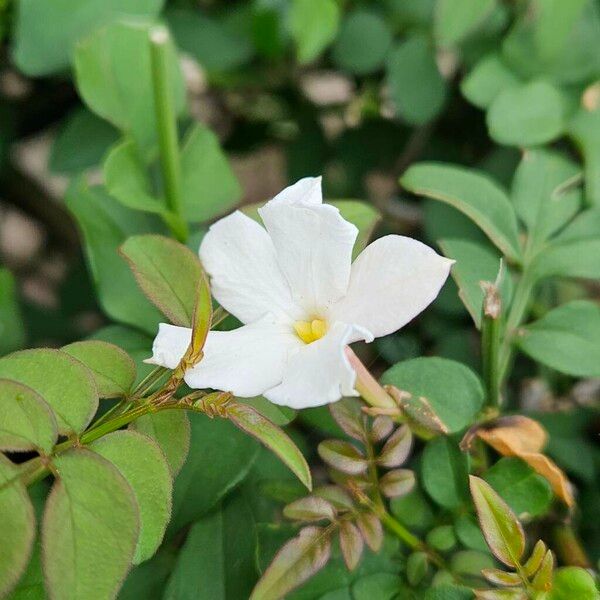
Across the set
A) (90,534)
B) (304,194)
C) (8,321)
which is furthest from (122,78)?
(90,534)

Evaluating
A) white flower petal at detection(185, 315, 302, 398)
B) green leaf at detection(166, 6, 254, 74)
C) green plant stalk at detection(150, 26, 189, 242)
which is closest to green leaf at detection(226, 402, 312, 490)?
white flower petal at detection(185, 315, 302, 398)

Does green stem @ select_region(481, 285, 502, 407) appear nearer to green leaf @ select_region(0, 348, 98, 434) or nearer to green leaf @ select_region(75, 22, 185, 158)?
green leaf @ select_region(0, 348, 98, 434)

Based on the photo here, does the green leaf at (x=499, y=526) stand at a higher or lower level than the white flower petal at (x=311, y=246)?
lower

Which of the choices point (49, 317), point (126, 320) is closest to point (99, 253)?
point (126, 320)

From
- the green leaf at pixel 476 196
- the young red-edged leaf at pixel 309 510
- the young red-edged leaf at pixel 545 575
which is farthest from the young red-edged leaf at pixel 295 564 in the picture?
the green leaf at pixel 476 196

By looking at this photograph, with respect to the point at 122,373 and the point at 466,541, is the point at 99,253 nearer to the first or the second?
the point at 122,373

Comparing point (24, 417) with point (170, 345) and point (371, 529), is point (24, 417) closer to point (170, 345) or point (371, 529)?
point (170, 345)

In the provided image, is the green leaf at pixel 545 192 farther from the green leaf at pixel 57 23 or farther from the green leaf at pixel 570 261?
the green leaf at pixel 57 23

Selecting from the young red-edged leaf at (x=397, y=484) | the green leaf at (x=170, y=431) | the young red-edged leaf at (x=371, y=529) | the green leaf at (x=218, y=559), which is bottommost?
the green leaf at (x=218, y=559)
